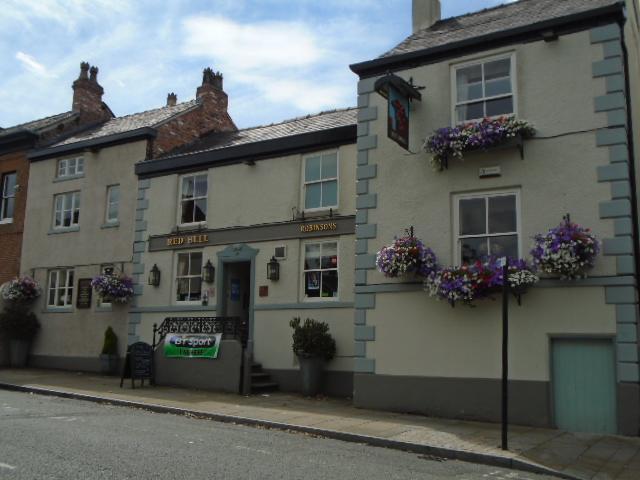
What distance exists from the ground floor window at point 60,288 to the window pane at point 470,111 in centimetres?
1369

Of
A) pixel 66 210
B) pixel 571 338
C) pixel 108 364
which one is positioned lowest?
pixel 108 364

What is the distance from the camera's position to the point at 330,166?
16172mm

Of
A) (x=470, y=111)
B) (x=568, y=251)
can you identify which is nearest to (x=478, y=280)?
(x=568, y=251)

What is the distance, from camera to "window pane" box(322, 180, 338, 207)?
52.3 ft

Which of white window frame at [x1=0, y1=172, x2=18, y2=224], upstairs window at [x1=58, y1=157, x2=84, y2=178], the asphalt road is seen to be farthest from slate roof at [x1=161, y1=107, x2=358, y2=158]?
the asphalt road

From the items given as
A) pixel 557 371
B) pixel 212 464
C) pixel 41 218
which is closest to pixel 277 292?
pixel 557 371

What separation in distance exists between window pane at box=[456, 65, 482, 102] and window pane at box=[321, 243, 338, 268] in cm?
479

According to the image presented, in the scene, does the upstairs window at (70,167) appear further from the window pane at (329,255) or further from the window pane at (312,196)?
the window pane at (329,255)

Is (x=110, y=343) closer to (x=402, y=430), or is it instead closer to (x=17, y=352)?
(x=17, y=352)

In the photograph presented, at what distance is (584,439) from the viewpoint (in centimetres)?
1008

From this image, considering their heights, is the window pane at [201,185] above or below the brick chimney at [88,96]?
below

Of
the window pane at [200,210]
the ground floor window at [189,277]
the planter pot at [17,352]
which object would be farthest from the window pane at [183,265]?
the planter pot at [17,352]

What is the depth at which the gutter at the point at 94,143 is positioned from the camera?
64.7ft

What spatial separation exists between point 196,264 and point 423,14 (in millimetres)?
8948
